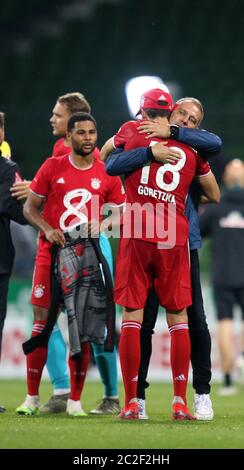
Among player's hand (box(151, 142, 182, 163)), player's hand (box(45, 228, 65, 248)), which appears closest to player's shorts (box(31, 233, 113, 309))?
player's hand (box(45, 228, 65, 248))

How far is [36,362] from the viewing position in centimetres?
678

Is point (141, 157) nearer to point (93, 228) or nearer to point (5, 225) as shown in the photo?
point (93, 228)

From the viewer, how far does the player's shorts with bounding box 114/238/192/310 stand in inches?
237

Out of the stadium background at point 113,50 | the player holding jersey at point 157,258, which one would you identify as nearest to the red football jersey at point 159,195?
the player holding jersey at point 157,258

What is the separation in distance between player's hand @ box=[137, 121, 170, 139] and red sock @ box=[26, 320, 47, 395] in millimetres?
1433

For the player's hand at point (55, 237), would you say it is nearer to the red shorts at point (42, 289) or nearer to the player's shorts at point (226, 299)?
the red shorts at point (42, 289)

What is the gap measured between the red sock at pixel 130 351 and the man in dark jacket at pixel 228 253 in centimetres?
449

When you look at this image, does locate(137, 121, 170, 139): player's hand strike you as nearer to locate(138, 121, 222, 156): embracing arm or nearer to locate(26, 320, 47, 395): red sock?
locate(138, 121, 222, 156): embracing arm

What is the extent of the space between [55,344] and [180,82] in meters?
11.8

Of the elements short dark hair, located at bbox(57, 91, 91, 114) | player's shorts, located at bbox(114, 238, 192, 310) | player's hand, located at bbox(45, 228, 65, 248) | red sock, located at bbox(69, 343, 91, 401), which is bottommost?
red sock, located at bbox(69, 343, 91, 401)

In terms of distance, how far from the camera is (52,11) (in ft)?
66.7

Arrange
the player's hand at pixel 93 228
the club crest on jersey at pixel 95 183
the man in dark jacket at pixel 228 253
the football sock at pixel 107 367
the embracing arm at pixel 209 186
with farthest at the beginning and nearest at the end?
the man in dark jacket at pixel 228 253, the football sock at pixel 107 367, the club crest on jersey at pixel 95 183, the player's hand at pixel 93 228, the embracing arm at pixel 209 186

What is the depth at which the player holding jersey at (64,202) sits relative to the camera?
6.60 meters

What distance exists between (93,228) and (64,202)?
243 millimetres
